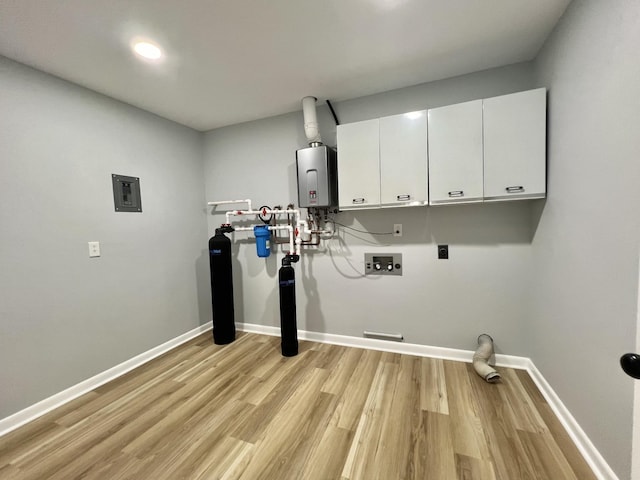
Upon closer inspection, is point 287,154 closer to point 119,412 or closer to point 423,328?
point 423,328

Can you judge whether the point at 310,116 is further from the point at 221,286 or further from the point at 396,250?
the point at 221,286

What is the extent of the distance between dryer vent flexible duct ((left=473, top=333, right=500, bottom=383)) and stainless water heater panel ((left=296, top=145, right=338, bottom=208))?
1.82m

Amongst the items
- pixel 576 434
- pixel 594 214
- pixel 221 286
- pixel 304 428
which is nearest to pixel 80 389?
pixel 221 286

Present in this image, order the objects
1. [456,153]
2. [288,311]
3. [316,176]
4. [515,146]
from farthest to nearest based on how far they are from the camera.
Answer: [288,311] → [316,176] → [456,153] → [515,146]

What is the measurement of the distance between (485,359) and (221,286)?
2.60 meters

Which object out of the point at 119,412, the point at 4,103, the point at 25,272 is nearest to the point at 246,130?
the point at 4,103

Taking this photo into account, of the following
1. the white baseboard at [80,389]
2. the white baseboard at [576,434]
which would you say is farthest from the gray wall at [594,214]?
the white baseboard at [80,389]

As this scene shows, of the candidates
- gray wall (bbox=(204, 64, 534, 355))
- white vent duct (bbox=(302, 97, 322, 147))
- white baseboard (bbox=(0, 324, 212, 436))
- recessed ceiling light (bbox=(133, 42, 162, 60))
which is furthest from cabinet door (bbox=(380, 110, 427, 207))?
white baseboard (bbox=(0, 324, 212, 436))

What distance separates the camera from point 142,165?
2553 mm

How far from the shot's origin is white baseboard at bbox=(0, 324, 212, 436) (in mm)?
1716

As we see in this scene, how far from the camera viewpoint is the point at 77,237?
2062mm

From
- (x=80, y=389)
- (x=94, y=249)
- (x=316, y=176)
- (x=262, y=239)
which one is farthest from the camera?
Result: (x=262, y=239)

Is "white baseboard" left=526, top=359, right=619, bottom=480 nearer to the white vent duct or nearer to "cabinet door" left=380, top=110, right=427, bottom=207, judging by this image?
"cabinet door" left=380, top=110, right=427, bottom=207

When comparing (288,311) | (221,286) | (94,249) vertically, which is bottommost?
(288,311)
